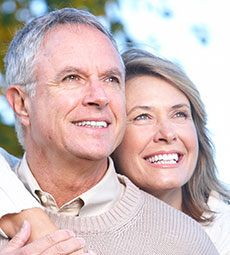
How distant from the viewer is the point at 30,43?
3.05 m

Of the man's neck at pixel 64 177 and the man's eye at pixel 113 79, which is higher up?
the man's eye at pixel 113 79

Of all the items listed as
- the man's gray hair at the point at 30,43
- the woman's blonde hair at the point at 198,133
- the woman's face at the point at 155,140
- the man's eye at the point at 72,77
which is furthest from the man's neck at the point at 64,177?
the woman's blonde hair at the point at 198,133

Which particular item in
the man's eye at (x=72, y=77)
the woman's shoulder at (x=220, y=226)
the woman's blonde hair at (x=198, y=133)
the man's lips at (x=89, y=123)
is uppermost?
the man's eye at (x=72, y=77)

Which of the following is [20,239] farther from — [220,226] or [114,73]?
[220,226]

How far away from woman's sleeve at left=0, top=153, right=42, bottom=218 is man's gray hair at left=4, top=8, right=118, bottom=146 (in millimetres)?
361

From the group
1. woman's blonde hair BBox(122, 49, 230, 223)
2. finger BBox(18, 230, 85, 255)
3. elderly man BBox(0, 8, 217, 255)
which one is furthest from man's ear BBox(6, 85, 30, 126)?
woman's blonde hair BBox(122, 49, 230, 223)

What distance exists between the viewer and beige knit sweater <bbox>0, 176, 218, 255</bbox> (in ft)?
9.63

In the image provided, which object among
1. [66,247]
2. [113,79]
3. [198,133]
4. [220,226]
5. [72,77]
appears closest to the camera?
[66,247]

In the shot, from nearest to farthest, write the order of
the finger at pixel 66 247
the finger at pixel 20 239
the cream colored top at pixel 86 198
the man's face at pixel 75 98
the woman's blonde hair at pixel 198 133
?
1. the finger at pixel 66 247
2. the finger at pixel 20 239
3. the man's face at pixel 75 98
4. the cream colored top at pixel 86 198
5. the woman's blonde hair at pixel 198 133

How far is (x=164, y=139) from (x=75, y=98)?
94cm

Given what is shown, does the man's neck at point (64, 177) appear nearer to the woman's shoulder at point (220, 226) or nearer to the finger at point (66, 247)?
the finger at point (66, 247)

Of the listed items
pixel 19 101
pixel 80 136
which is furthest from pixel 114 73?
pixel 19 101

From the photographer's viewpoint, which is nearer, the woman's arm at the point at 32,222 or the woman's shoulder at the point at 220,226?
the woman's arm at the point at 32,222

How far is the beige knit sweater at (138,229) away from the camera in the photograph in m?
2.94
